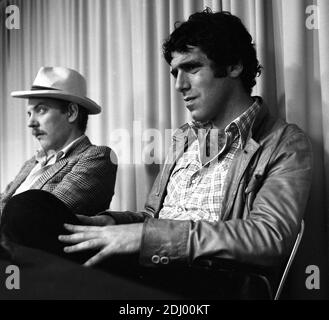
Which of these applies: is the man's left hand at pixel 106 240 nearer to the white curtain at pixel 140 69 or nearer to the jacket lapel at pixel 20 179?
the white curtain at pixel 140 69

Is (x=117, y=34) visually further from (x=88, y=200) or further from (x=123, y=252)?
(x=123, y=252)

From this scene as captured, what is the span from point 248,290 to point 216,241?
0.49ft

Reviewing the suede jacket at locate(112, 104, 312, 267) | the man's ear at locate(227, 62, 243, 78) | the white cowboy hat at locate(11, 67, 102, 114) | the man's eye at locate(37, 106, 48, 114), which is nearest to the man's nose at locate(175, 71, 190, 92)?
the man's ear at locate(227, 62, 243, 78)

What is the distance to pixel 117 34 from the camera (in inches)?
92.2

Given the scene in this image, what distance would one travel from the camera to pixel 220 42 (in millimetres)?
1407

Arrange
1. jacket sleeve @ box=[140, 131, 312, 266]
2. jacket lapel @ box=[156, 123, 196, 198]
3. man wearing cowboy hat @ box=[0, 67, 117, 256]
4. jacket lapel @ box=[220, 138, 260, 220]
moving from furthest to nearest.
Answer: man wearing cowboy hat @ box=[0, 67, 117, 256] < jacket lapel @ box=[156, 123, 196, 198] < jacket lapel @ box=[220, 138, 260, 220] < jacket sleeve @ box=[140, 131, 312, 266]

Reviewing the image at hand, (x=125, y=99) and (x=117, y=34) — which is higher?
(x=117, y=34)

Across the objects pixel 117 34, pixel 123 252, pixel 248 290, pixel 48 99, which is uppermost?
pixel 117 34

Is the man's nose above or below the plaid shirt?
above

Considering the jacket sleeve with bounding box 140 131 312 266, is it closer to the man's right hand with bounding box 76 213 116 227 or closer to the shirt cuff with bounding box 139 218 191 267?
the shirt cuff with bounding box 139 218 191 267

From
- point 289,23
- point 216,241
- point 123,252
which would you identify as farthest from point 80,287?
point 289,23

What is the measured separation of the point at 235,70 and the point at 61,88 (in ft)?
2.56

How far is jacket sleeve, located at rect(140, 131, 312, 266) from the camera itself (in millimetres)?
1015

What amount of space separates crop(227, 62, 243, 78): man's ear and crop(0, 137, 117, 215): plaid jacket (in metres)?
0.56
